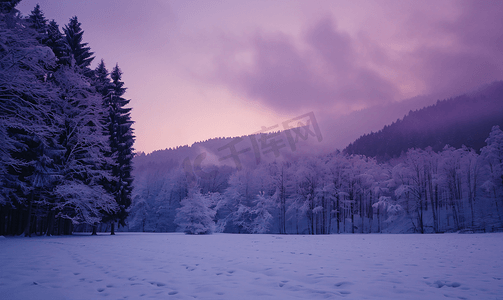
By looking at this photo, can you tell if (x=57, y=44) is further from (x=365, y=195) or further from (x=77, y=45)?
(x=365, y=195)

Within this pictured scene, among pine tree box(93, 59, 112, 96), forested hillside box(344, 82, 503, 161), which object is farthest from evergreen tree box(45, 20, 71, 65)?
forested hillside box(344, 82, 503, 161)

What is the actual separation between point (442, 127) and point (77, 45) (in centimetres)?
14014

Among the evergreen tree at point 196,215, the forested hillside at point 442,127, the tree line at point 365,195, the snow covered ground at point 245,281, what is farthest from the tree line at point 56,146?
the forested hillside at point 442,127

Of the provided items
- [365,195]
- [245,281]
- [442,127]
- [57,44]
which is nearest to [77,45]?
[57,44]

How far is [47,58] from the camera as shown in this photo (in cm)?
1287

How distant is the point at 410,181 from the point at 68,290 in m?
51.8

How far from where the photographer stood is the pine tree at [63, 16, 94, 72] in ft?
77.7

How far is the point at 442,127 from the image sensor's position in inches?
4488

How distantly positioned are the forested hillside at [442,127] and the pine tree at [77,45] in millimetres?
Result: 100905

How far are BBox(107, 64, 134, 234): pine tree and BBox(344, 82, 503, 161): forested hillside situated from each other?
96022 millimetres

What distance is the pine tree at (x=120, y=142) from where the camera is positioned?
85.6ft

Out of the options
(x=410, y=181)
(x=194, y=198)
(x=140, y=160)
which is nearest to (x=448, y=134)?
(x=410, y=181)

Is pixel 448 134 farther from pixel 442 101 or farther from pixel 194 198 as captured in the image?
pixel 194 198

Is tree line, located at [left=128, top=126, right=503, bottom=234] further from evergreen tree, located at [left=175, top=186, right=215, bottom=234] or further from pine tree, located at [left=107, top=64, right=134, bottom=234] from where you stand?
pine tree, located at [left=107, top=64, right=134, bottom=234]
